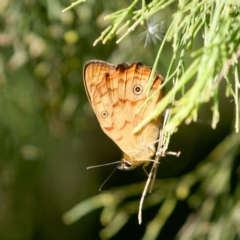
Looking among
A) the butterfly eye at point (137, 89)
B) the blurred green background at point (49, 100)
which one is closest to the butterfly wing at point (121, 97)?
the butterfly eye at point (137, 89)

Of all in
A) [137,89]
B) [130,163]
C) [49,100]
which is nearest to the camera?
[137,89]

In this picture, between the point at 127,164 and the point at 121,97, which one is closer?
the point at 121,97

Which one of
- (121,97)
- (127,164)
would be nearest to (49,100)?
(127,164)

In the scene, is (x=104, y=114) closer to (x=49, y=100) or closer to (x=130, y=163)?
(x=130, y=163)

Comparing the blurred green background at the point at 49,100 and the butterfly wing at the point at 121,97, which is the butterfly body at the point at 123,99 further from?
the blurred green background at the point at 49,100

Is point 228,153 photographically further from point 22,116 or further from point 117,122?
point 22,116

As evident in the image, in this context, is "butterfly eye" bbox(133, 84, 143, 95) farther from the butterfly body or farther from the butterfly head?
the butterfly head
